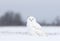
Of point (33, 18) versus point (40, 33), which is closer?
point (40, 33)

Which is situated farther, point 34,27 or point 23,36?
point 34,27

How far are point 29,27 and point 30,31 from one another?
0.52ft

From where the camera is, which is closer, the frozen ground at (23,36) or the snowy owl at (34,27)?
the frozen ground at (23,36)

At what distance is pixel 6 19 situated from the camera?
12234 mm

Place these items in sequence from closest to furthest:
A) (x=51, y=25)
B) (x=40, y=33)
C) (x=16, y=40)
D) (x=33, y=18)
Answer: (x=16, y=40), (x=40, y=33), (x=33, y=18), (x=51, y=25)

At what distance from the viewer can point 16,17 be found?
11164 millimetres

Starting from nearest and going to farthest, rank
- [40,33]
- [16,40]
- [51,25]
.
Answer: [16,40] → [40,33] → [51,25]

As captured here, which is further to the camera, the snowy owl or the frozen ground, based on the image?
the snowy owl

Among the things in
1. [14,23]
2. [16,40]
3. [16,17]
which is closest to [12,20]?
[14,23]

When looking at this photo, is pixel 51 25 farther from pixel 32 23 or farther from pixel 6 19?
pixel 32 23

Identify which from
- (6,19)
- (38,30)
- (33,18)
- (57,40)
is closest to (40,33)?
(38,30)

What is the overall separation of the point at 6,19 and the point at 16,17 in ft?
3.97

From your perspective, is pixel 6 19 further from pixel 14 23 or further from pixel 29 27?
pixel 29 27

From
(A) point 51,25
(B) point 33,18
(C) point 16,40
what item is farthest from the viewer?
(A) point 51,25
